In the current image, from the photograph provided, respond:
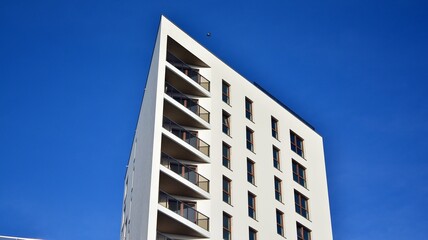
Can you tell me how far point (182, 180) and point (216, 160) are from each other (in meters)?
3.81

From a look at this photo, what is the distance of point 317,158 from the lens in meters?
58.1

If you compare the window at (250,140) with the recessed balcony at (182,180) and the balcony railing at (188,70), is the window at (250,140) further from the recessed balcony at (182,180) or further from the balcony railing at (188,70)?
the recessed balcony at (182,180)

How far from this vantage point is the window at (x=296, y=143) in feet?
186

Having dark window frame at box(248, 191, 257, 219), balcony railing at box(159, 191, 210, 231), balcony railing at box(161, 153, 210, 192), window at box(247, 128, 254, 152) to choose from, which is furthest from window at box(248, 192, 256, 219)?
balcony railing at box(159, 191, 210, 231)

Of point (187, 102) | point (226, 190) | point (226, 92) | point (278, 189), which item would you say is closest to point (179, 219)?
point (226, 190)

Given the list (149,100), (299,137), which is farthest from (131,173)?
(299,137)

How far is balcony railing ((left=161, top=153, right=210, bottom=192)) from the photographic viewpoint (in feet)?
157

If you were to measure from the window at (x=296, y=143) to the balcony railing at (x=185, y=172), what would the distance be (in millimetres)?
11064

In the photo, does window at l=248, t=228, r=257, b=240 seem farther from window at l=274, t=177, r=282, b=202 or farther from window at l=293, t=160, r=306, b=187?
window at l=293, t=160, r=306, b=187

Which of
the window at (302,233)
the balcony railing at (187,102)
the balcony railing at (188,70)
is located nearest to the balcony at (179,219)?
the balcony railing at (187,102)

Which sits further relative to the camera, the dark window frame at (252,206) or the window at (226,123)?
the window at (226,123)

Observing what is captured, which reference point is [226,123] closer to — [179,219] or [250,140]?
[250,140]

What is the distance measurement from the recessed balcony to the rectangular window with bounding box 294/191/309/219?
8715 mm

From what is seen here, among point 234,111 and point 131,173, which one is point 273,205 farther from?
point 131,173
